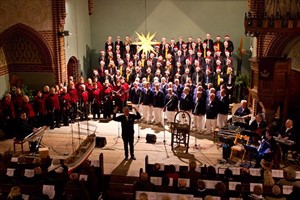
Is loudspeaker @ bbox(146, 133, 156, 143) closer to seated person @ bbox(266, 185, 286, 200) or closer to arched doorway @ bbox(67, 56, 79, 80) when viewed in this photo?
seated person @ bbox(266, 185, 286, 200)

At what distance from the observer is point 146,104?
15.2 meters

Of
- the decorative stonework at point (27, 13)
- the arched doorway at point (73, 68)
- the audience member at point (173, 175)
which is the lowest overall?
the audience member at point (173, 175)

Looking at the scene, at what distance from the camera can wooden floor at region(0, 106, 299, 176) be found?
460 inches

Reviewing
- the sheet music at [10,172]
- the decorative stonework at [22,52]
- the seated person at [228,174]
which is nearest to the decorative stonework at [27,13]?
the decorative stonework at [22,52]

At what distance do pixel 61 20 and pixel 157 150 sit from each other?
22.1 ft

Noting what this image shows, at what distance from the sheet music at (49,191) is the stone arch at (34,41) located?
872 centimetres

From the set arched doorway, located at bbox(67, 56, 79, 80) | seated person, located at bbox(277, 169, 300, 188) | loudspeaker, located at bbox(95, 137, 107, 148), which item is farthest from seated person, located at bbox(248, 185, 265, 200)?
arched doorway, located at bbox(67, 56, 79, 80)

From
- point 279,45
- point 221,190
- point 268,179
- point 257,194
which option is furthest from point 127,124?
point 279,45

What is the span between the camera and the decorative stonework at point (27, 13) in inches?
622

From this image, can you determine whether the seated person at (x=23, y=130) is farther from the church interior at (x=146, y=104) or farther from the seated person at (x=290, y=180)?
the seated person at (x=290, y=180)

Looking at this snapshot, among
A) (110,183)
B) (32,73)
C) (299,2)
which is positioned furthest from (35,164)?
(299,2)

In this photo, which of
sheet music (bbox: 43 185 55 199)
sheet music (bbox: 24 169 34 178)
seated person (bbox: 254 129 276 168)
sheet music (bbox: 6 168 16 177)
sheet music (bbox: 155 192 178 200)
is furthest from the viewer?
seated person (bbox: 254 129 276 168)

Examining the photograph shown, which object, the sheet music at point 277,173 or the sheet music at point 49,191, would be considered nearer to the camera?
the sheet music at point 49,191

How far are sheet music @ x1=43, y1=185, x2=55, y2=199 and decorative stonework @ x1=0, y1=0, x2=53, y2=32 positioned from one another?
9016 mm
